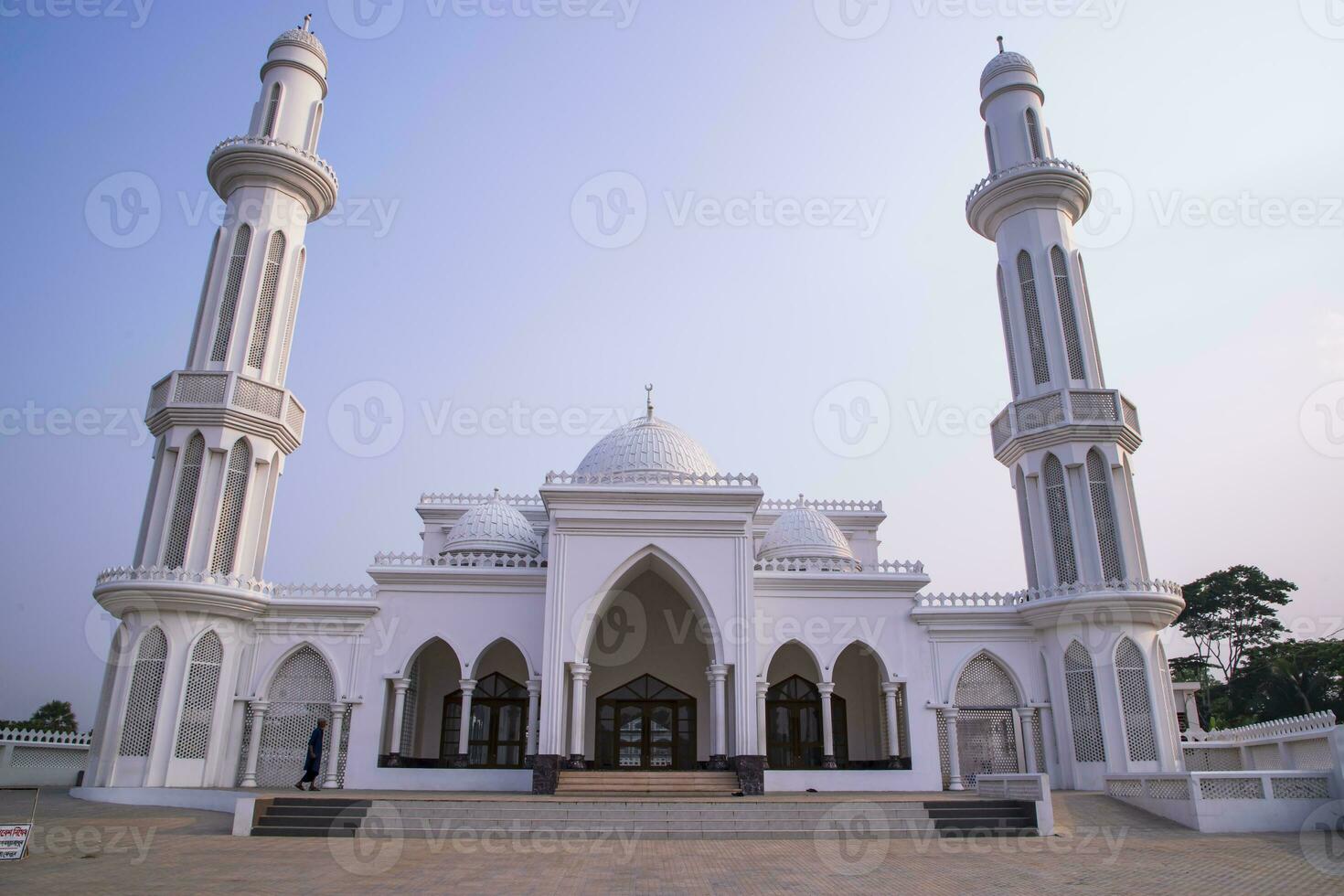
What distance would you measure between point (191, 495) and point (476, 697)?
23.2ft

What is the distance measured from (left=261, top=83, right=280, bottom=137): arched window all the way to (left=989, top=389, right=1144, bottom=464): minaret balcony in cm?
1785

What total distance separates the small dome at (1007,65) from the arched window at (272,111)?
1707cm

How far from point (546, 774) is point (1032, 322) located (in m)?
14.2

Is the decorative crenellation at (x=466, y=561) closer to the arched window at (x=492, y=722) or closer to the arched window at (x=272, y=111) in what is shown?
the arched window at (x=492, y=722)

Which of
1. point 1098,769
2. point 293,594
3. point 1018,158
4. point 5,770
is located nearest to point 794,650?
point 1098,769

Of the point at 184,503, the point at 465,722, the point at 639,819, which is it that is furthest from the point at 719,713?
the point at 184,503

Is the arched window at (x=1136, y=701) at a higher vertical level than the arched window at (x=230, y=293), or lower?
lower

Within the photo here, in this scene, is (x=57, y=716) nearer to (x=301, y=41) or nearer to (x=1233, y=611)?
(x=301, y=41)

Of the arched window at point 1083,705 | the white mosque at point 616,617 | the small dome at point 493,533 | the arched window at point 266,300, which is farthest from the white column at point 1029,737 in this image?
the arched window at point 266,300

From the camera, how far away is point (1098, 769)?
1680 centimetres

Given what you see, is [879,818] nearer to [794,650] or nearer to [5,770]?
[794,650]

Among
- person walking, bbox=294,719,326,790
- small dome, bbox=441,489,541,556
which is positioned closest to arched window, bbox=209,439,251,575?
person walking, bbox=294,719,326,790

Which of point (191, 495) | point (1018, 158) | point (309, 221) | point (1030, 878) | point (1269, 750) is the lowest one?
point (1030, 878)

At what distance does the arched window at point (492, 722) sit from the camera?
62.4 feet
